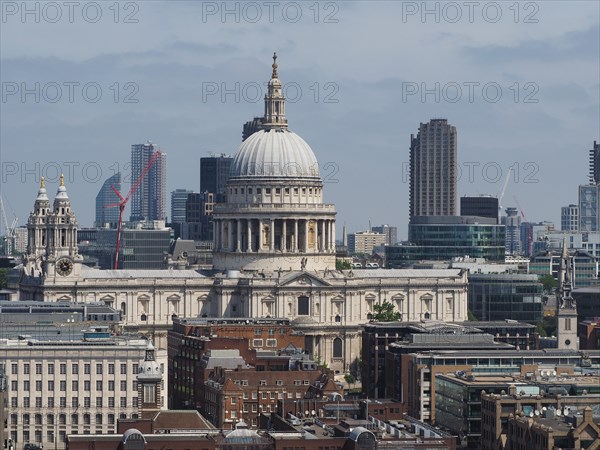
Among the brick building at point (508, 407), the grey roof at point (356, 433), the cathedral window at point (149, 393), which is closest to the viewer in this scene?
the grey roof at point (356, 433)

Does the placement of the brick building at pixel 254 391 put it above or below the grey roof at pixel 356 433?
above

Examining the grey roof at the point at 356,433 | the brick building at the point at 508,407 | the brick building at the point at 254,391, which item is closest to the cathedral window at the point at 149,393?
the brick building at the point at 254,391

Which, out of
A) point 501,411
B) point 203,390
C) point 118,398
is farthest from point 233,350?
point 501,411

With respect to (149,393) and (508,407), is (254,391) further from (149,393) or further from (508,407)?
(508,407)

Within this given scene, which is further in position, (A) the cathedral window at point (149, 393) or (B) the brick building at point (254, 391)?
(B) the brick building at point (254, 391)

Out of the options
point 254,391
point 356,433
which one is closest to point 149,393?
point 254,391

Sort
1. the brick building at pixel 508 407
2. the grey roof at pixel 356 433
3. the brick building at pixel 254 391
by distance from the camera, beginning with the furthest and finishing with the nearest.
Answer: the brick building at pixel 254 391 → the brick building at pixel 508 407 → the grey roof at pixel 356 433

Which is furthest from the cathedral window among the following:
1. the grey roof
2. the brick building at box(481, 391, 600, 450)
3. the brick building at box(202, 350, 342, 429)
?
the grey roof

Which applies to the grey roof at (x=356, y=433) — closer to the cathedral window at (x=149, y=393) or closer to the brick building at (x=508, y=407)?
the brick building at (x=508, y=407)

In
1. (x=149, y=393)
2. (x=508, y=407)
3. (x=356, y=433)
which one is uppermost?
(x=149, y=393)

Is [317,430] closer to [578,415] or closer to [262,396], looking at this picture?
[578,415]

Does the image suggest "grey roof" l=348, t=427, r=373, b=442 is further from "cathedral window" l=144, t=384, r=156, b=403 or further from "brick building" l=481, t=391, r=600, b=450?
"cathedral window" l=144, t=384, r=156, b=403
